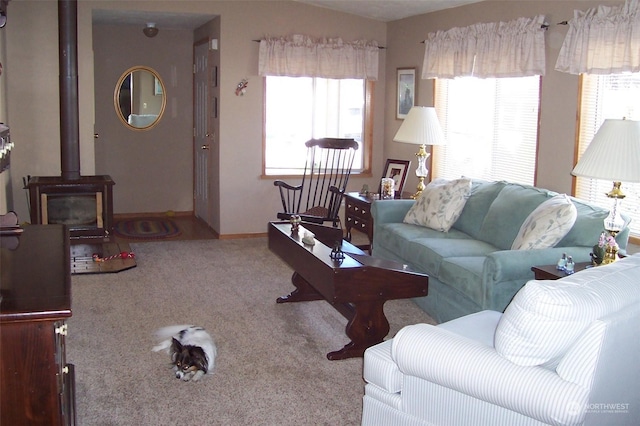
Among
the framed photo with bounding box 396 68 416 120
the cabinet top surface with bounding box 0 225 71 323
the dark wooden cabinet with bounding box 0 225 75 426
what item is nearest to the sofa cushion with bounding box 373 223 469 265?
the framed photo with bounding box 396 68 416 120

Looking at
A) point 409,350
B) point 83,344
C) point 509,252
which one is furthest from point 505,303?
point 83,344

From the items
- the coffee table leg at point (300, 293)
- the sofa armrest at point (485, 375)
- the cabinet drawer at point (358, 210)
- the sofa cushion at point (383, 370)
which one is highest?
the cabinet drawer at point (358, 210)

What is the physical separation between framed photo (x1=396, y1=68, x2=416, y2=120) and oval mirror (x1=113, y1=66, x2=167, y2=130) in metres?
2.91

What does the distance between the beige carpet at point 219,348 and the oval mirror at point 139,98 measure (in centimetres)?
270

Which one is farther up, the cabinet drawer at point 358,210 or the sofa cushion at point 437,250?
the cabinet drawer at point 358,210

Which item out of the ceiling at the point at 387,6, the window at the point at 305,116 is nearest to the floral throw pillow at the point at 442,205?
the ceiling at the point at 387,6

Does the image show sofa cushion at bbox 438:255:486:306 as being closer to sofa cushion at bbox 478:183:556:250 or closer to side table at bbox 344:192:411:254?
sofa cushion at bbox 478:183:556:250

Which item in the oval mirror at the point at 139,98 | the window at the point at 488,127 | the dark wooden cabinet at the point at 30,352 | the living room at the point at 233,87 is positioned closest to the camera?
the dark wooden cabinet at the point at 30,352

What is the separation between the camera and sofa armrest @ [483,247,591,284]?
3725 mm

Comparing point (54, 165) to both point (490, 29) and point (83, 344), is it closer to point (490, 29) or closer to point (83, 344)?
point (83, 344)

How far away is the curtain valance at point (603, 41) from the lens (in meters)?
4.07

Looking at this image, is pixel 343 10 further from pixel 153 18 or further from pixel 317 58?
pixel 153 18

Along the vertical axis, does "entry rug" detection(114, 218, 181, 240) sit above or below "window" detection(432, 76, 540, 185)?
below

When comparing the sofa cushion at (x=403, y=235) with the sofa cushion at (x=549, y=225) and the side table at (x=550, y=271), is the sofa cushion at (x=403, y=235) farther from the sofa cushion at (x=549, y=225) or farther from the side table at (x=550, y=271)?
the side table at (x=550, y=271)
